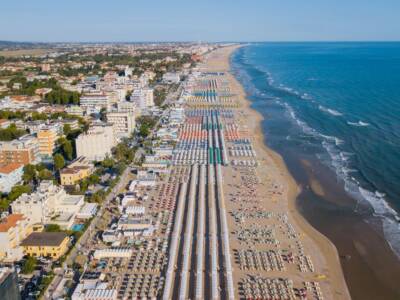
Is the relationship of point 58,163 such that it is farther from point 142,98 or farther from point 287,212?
point 142,98

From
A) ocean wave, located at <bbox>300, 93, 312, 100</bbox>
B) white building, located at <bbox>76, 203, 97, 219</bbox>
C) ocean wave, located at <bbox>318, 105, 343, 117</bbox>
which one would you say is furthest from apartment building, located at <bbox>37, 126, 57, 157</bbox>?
ocean wave, located at <bbox>300, 93, 312, 100</bbox>

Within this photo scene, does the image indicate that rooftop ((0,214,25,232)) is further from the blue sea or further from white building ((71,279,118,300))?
the blue sea

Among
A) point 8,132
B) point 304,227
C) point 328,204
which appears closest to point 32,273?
point 304,227

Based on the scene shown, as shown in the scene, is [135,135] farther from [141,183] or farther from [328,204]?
[328,204]

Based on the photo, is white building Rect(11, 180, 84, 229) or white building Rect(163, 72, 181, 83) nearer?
white building Rect(11, 180, 84, 229)

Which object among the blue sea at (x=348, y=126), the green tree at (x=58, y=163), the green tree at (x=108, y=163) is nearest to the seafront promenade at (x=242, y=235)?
the blue sea at (x=348, y=126)

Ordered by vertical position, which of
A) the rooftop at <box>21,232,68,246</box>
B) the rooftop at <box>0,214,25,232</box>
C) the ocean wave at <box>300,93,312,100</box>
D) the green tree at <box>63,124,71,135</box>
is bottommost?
the rooftop at <box>21,232,68,246</box>

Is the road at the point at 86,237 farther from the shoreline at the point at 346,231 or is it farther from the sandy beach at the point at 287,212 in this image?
the shoreline at the point at 346,231
